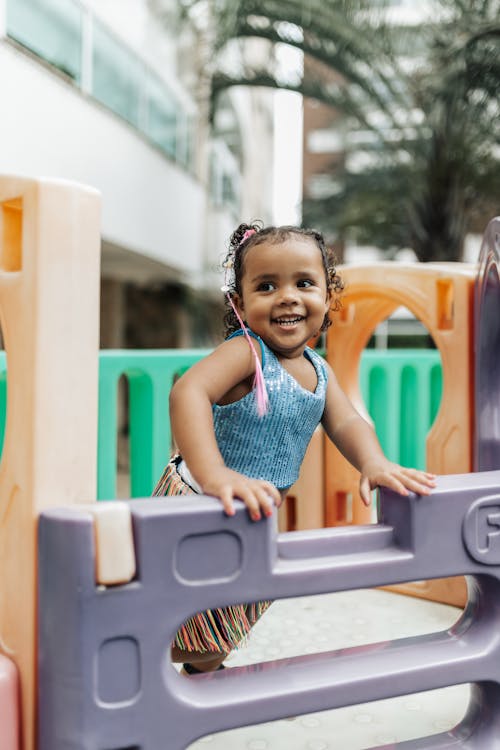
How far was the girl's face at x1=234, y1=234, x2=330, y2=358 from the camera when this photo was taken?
4.68 feet

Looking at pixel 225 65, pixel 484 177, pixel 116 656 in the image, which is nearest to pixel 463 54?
pixel 484 177

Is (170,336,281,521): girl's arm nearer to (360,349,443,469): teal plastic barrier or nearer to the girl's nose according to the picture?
the girl's nose

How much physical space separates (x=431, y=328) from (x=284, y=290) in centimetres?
108

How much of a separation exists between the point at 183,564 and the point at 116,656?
157 mm

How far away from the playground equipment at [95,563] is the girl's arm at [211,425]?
36 millimetres

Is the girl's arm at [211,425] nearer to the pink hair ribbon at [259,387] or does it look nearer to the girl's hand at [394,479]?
the pink hair ribbon at [259,387]

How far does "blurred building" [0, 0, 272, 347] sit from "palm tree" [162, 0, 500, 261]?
0.89m

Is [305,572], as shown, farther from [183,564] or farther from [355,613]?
[355,613]

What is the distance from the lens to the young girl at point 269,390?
1396 millimetres

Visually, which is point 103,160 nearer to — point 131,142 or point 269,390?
point 131,142

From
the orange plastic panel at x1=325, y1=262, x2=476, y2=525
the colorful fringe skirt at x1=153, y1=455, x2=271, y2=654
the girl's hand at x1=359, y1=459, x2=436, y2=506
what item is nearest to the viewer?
the girl's hand at x1=359, y1=459, x2=436, y2=506

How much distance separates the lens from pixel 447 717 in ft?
5.36

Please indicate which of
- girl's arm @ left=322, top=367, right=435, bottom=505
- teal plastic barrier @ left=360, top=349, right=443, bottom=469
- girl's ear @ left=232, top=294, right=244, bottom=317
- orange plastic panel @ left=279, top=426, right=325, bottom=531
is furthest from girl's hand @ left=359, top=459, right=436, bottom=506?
teal plastic barrier @ left=360, top=349, right=443, bottom=469

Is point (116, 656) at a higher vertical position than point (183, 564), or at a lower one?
lower
